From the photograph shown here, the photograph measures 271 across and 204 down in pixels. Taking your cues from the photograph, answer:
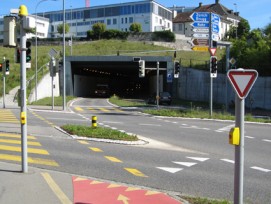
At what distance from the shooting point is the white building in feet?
344

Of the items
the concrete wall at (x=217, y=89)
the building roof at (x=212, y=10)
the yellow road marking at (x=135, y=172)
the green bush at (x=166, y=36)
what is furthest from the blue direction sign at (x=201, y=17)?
the building roof at (x=212, y=10)

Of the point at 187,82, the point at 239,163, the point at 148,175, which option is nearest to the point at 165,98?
the point at 187,82

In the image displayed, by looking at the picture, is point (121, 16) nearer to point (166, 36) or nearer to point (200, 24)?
point (166, 36)

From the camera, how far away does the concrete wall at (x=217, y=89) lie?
36906mm

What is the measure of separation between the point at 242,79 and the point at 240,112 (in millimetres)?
506

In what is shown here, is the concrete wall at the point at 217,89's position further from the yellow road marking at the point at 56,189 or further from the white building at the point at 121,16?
the white building at the point at 121,16

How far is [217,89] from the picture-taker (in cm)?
4416

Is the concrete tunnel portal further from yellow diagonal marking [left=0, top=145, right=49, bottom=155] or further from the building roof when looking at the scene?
the building roof

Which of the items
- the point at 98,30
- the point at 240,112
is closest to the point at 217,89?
the point at 240,112

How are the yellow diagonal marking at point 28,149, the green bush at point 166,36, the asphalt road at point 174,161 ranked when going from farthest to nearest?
1. the green bush at point 166,36
2. the yellow diagonal marking at point 28,149
3. the asphalt road at point 174,161

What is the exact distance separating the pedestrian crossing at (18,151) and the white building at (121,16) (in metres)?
91.2

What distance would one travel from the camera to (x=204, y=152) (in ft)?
44.0

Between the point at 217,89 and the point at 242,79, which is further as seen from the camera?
the point at 217,89

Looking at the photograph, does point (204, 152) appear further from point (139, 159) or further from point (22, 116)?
point (22, 116)
